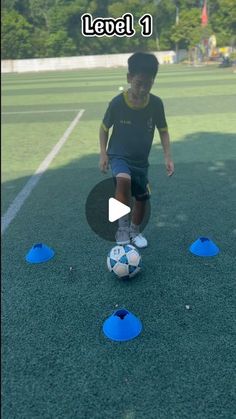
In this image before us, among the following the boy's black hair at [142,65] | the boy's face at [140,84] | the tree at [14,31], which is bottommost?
the boy's face at [140,84]

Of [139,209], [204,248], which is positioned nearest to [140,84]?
[139,209]

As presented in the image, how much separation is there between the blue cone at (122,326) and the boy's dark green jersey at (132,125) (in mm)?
1532

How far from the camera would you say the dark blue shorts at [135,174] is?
364 cm

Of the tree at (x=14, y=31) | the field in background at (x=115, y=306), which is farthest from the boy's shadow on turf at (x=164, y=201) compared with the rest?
the tree at (x=14, y=31)

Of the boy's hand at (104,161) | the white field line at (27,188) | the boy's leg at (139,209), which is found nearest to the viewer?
the boy's hand at (104,161)

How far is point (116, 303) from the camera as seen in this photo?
3.15 metres

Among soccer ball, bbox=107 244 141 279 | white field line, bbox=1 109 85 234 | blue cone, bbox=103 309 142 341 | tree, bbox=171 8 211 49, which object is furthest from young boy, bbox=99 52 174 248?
tree, bbox=171 8 211 49

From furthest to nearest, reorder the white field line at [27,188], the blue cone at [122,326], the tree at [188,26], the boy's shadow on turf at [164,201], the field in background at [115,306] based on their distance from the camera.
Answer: the tree at [188,26]
the white field line at [27,188]
the boy's shadow on turf at [164,201]
the blue cone at [122,326]
the field in background at [115,306]

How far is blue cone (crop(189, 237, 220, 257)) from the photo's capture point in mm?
3826

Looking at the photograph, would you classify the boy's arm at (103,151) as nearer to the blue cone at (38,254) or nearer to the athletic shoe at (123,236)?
the athletic shoe at (123,236)

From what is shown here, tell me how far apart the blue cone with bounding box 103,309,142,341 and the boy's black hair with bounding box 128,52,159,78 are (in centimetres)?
196

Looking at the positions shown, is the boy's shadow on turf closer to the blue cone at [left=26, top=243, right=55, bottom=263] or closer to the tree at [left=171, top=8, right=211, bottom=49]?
the blue cone at [left=26, top=243, right=55, bottom=263]

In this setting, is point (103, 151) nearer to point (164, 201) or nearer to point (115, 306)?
point (115, 306)

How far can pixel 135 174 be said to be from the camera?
12.3 ft
